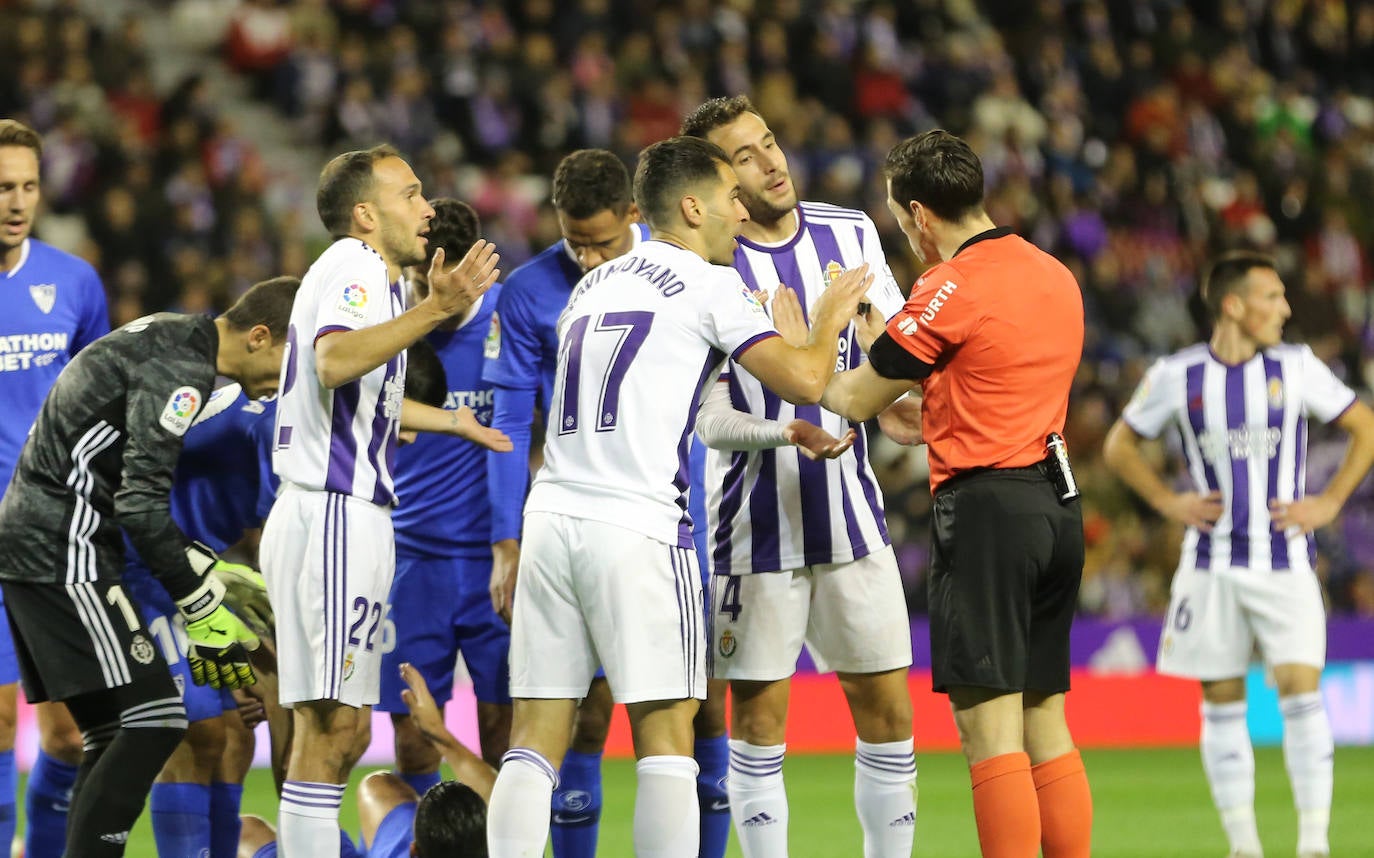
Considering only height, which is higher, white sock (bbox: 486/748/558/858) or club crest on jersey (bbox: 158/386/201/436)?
club crest on jersey (bbox: 158/386/201/436)

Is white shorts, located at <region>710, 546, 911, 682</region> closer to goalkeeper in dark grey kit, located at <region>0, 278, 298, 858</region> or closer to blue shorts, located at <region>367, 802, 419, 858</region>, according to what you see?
blue shorts, located at <region>367, 802, 419, 858</region>

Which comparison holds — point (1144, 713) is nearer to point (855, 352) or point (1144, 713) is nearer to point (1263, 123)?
point (855, 352)

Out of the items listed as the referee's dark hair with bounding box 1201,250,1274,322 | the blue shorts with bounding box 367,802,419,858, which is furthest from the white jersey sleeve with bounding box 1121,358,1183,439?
the blue shorts with bounding box 367,802,419,858

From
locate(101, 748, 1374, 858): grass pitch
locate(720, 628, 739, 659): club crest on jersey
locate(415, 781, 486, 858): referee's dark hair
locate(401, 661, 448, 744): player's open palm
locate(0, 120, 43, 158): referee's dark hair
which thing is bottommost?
locate(101, 748, 1374, 858): grass pitch

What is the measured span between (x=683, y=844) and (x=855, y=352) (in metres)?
1.91

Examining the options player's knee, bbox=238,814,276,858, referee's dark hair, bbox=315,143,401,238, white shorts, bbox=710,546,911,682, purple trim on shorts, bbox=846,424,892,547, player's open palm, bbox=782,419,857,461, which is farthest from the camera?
player's knee, bbox=238,814,276,858

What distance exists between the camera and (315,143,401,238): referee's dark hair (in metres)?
5.64

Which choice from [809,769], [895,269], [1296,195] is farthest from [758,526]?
[1296,195]

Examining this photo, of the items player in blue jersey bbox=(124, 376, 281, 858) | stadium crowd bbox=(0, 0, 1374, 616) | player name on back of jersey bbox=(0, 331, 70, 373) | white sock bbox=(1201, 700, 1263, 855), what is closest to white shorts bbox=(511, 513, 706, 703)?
player in blue jersey bbox=(124, 376, 281, 858)

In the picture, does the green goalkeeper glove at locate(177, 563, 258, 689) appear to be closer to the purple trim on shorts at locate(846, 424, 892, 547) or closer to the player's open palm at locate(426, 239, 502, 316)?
the player's open palm at locate(426, 239, 502, 316)

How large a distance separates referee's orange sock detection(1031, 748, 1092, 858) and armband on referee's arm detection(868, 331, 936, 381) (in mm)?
1285

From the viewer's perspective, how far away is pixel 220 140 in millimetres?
15055

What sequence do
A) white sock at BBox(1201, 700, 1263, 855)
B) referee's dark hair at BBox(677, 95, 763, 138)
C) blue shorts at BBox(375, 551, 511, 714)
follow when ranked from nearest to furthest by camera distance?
1. referee's dark hair at BBox(677, 95, 763, 138)
2. blue shorts at BBox(375, 551, 511, 714)
3. white sock at BBox(1201, 700, 1263, 855)

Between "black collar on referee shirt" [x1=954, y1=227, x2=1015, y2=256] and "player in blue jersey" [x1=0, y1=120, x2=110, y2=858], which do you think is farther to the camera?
"player in blue jersey" [x1=0, y1=120, x2=110, y2=858]
